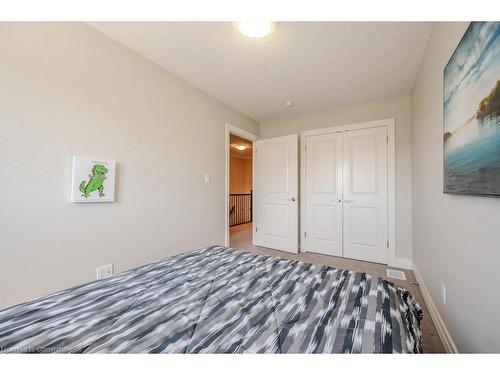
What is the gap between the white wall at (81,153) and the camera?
1311 millimetres

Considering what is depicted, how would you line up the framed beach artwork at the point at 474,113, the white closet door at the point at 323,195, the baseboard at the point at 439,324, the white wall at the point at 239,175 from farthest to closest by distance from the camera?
the white wall at the point at 239,175 → the white closet door at the point at 323,195 → the baseboard at the point at 439,324 → the framed beach artwork at the point at 474,113

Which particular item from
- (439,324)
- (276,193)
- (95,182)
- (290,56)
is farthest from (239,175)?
(439,324)

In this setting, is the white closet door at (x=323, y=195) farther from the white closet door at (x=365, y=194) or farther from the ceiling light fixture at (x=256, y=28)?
the ceiling light fixture at (x=256, y=28)

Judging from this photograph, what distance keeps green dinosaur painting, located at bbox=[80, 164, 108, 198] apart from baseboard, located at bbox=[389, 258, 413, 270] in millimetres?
3528

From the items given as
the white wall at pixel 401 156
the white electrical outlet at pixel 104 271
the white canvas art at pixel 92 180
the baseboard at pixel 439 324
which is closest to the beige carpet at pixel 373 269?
the baseboard at pixel 439 324

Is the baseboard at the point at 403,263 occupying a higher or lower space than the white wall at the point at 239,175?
lower

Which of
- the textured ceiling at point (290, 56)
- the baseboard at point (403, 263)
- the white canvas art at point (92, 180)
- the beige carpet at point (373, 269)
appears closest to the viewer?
the beige carpet at point (373, 269)

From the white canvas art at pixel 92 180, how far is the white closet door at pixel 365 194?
2.98 m

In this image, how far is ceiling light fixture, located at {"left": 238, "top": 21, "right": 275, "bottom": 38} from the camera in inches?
62.8

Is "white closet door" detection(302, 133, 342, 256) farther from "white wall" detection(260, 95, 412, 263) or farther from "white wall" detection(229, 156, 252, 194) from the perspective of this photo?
"white wall" detection(229, 156, 252, 194)

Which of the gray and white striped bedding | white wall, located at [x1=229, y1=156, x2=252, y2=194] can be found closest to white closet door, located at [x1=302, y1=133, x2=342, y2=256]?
the gray and white striped bedding

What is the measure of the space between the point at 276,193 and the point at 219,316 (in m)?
2.88

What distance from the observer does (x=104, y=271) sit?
1734 millimetres
